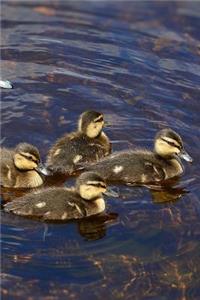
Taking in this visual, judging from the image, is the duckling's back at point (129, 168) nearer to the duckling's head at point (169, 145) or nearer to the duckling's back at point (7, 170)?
the duckling's head at point (169, 145)

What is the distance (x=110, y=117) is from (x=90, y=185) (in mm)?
1931

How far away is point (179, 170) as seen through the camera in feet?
24.4

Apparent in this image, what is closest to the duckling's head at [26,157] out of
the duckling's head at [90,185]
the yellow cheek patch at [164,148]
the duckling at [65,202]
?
the duckling at [65,202]

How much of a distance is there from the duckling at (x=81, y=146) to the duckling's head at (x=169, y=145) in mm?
590

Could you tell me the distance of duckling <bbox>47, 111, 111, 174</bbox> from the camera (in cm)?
730

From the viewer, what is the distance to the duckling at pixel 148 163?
7.18 meters

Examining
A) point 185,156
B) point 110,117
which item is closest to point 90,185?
point 185,156

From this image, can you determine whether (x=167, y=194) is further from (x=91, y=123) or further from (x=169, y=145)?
(x=91, y=123)

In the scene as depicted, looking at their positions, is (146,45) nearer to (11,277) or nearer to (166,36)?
(166,36)

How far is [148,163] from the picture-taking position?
728 cm

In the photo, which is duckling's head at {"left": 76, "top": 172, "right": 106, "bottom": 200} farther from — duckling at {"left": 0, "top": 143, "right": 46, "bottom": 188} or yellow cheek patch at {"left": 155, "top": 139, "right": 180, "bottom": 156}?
yellow cheek patch at {"left": 155, "top": 139, "right": 180, "bottom": 156}

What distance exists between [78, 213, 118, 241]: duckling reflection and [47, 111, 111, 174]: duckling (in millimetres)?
840

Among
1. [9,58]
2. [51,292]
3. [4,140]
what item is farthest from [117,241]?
[9,58]

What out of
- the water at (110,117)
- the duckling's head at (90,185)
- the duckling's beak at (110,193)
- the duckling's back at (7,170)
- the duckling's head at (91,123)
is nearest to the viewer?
the water at (110,117)
